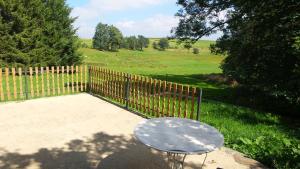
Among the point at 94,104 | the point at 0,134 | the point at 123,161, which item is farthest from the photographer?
the point at 94,104

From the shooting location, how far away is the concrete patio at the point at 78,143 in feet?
17.2

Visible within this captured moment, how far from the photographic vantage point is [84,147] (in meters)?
6.02

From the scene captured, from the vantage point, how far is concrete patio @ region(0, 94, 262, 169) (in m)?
5.24

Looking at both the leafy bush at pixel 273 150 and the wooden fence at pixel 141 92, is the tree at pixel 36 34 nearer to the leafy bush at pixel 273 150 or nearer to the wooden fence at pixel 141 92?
the wooden fence at pixel 141 92

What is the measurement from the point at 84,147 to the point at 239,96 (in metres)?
11.2

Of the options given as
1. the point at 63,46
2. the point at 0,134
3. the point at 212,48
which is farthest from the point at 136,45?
the point at 0,134

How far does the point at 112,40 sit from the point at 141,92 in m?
86.6

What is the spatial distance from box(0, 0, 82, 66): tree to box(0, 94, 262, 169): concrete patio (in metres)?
13.0

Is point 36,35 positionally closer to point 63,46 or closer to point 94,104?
point 63,46

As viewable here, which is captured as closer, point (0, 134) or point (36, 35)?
point (0, 134)

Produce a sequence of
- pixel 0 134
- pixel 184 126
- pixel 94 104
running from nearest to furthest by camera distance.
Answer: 1. pixel 184 126
2. pixel 0 134
3. pixel 94 104

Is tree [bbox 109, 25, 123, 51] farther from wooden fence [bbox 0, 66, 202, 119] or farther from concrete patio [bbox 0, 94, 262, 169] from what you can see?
concrete patio [bbox 0, 94, 262, 169]

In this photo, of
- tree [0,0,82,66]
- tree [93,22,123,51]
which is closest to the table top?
tree [0,0,82,66]

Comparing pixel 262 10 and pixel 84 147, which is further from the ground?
pixel 262 10
